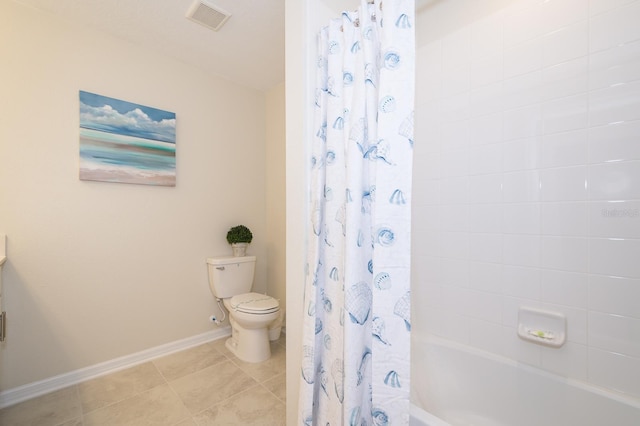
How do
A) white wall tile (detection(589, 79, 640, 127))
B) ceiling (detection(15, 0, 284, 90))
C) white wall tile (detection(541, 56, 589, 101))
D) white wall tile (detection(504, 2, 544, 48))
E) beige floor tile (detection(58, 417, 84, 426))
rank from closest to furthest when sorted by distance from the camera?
white wall tile (detection(589, 79, 640, 127)) → white wall tile (detection(541, 56, 589, 101)) → white wall tile (detection(504, 2, 544, 48)) → beige floor tile (detection(58, 417, 84, 426)) → ceiling (detection(15, 0, 284, 90))

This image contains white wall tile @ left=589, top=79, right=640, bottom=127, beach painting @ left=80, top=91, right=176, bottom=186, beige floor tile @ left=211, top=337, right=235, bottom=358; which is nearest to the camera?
white wall tile @ left=589, top=79, right=640, bottom=127

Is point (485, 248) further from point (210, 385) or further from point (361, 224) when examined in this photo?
point (210, 385)

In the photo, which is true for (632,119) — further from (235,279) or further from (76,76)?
(76,76)

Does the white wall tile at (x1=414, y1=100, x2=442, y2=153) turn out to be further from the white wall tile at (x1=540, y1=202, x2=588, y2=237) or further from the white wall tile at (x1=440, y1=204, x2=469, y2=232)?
the white wall tile at (x1=540, y1=202, x2=588, y2=237)

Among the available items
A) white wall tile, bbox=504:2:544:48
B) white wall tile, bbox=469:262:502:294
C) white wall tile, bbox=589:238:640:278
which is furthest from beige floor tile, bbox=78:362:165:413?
white wall tile, bbox=504:2:544:48

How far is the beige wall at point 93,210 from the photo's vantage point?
1632 mm

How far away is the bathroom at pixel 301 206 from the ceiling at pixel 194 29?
0.36 feet

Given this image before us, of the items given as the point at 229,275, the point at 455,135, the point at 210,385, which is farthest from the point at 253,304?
the point at 455,135

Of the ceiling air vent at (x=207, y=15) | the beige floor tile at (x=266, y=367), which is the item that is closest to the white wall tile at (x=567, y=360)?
the beige floor tile at (x=266, y=367)

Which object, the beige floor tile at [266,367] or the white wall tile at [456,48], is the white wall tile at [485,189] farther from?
the beige floor tile at [266,367]

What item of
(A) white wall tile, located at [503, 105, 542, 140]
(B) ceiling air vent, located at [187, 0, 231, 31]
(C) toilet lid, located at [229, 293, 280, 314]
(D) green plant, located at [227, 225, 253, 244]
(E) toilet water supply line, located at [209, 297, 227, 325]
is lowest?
(E) toilet water supply line, located at [209, 297, 227, 325]

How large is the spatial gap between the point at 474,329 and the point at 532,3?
1.58 m

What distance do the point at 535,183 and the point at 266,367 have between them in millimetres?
2024

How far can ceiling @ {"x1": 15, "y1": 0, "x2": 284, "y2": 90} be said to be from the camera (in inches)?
65.8
